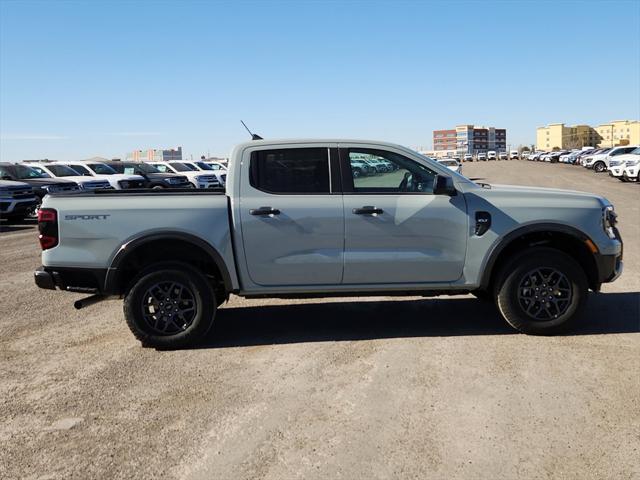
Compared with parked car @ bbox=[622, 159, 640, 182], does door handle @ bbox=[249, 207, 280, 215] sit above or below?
above

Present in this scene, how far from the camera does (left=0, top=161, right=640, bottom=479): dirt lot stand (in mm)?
3379

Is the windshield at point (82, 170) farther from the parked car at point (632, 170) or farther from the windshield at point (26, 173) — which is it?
the parked car at point (632, 170)

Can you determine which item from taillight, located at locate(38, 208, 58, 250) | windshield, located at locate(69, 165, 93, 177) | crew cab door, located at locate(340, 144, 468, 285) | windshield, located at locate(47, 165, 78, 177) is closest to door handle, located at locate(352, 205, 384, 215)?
crew cab door, located at locate(340, 144, 468, 285)

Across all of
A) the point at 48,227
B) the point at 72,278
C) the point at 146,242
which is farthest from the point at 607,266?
the point at 48,227

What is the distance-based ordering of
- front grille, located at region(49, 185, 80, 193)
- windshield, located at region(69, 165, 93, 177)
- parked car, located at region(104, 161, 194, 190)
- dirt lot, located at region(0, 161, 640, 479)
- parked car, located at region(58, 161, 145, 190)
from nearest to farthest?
dirt lot, located at region(0, 161, 640, 479), front grille, located at region(49, 185, 80, 193), parked car, located at region(58, 161, 145, 190), windshield, located at region(69, 165, 93, 177), parked car, located at region(104, 161, 194, 190)

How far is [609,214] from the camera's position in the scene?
18.5ft

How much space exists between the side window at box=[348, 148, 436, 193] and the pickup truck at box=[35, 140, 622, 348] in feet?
0.04

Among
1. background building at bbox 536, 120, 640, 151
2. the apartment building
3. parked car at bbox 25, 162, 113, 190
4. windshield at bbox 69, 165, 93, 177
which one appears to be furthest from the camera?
background building at bbox 536, 120, 640, 151

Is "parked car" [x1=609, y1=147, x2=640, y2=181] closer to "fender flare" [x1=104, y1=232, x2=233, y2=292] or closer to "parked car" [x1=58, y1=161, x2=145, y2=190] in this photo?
"parked car" [x1=58, y1=161, x2=145, y2=190]

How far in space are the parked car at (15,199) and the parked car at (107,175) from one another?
2.94 m

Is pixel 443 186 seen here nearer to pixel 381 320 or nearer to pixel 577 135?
pixel 381 320

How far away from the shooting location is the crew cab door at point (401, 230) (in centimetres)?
540

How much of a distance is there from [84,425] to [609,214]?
16.1 feet

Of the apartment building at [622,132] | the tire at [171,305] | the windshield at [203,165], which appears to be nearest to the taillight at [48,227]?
the tire at [171,305]
